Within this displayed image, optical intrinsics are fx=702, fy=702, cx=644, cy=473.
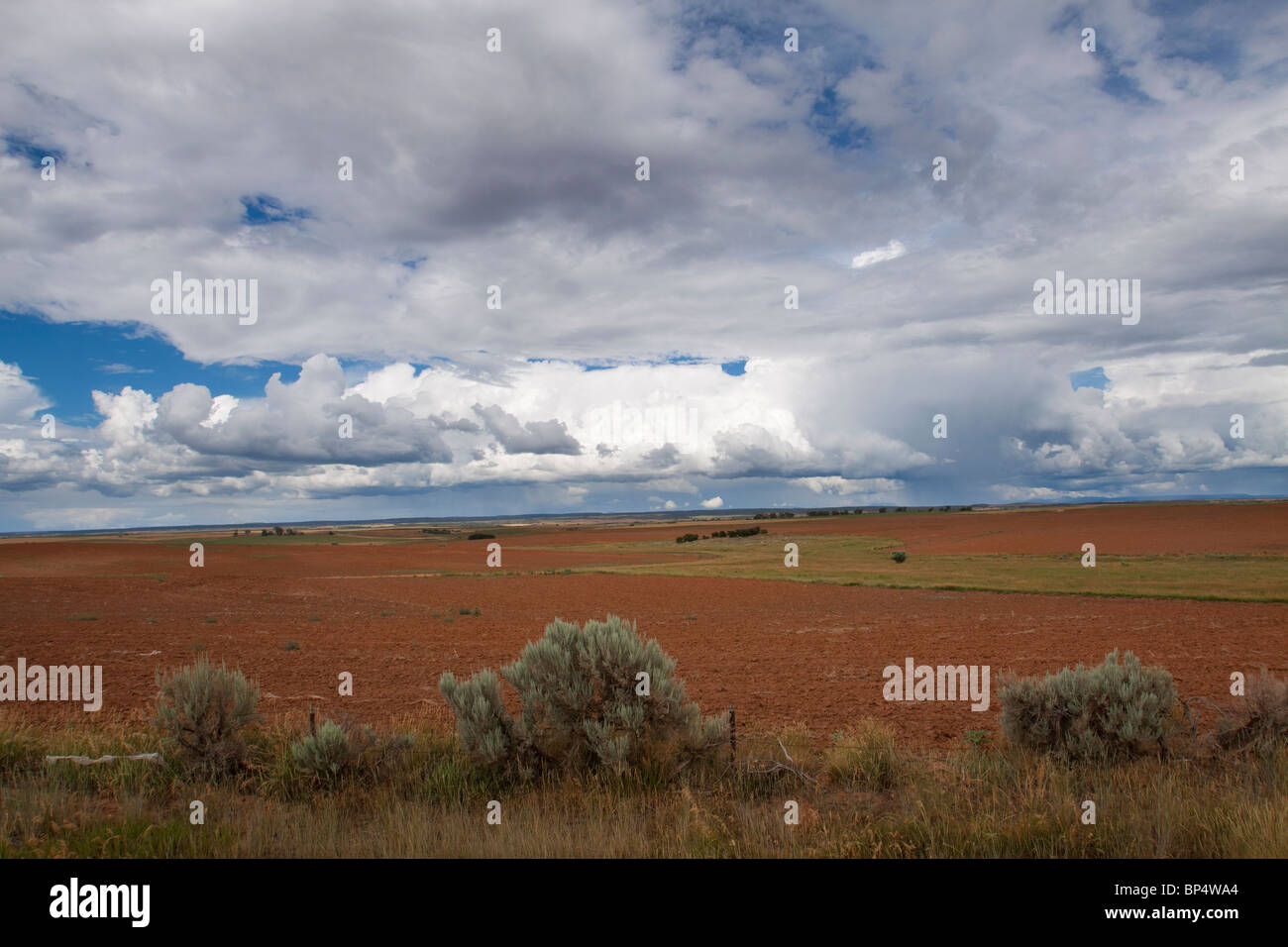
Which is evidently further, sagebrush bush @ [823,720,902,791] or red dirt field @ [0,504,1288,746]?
red dirt field @ [0,504,1288,746]

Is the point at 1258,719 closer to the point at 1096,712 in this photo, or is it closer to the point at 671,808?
the point at 1096,712

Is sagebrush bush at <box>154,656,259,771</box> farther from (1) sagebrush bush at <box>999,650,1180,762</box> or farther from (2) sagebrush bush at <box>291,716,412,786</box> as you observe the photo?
(1) sagebrush bush at <box>999,650,1180,762</box>

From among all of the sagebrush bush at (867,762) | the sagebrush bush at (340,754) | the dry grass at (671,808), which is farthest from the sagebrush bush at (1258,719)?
the sagebrush bush at (340,754)

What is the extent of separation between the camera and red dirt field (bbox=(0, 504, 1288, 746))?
14797 mm

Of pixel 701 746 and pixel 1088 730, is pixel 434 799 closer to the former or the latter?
pixel 701 746

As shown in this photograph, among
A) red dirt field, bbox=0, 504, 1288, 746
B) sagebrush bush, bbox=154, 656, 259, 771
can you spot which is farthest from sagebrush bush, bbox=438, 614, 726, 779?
red dirt field, bbox=0, 504, 1288, 746

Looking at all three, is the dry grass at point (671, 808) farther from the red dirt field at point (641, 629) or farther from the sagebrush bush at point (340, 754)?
the red dirt field at point (641, 629)

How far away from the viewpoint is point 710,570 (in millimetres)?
59094

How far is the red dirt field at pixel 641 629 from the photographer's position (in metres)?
14.8

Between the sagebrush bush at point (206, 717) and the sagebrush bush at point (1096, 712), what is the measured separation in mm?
8872

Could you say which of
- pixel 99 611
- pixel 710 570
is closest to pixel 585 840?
pixel 99 611

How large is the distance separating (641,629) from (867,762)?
1899cm

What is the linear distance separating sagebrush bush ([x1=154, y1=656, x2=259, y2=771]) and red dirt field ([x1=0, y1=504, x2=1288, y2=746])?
2.98m
